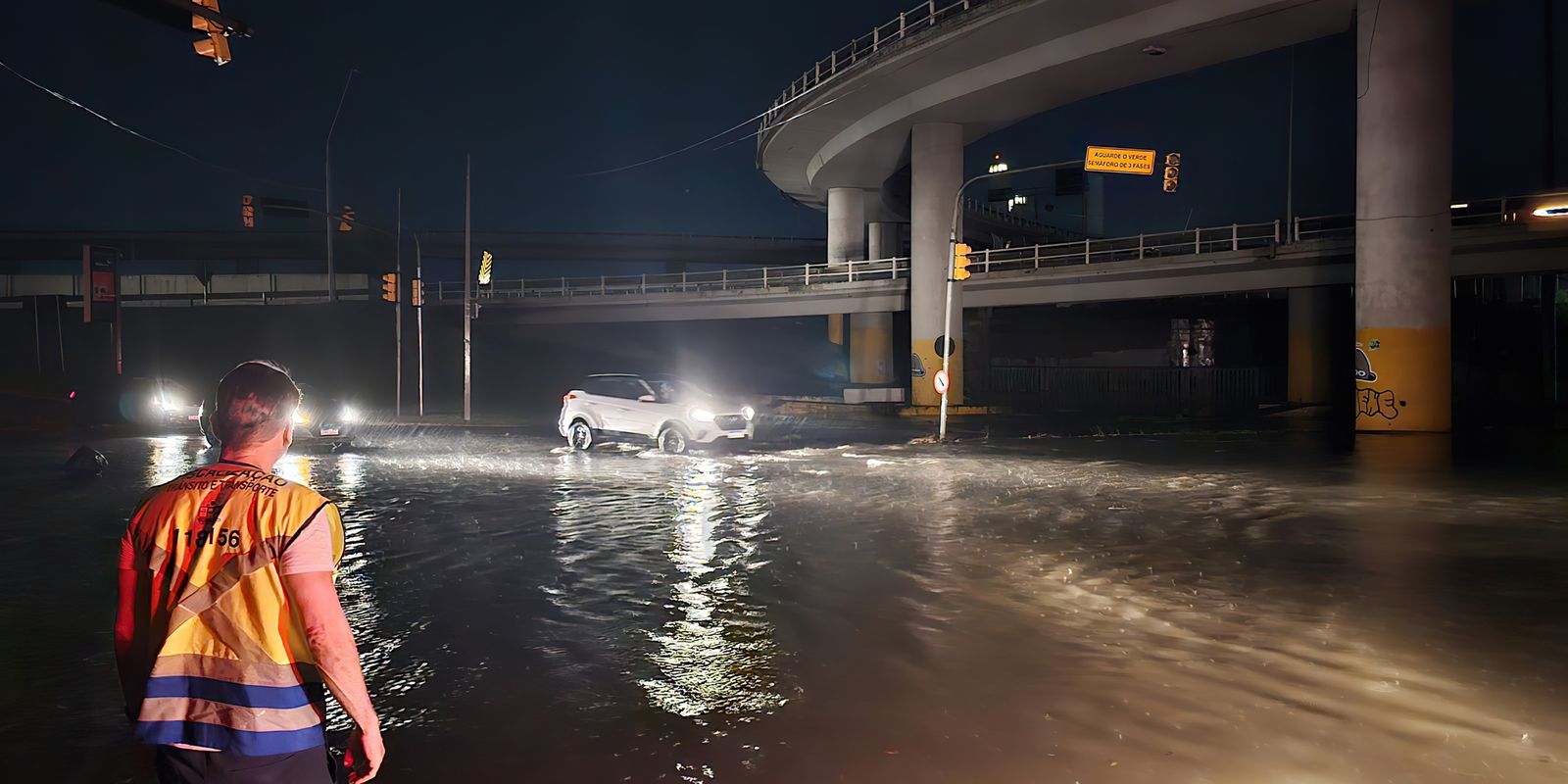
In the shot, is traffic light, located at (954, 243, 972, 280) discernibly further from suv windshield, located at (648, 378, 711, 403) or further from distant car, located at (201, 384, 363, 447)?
distant car, located at (201, 384, 363, 447)

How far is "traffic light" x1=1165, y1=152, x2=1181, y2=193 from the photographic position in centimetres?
2794

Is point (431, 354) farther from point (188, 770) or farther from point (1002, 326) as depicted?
point (188, 770)

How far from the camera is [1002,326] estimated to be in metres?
69.1

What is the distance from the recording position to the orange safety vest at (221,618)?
2854 millimetres

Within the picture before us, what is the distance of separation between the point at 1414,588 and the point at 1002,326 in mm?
61244

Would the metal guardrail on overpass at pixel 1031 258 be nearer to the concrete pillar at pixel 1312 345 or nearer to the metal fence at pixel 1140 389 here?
the concrete pillar at pixel 1312 345

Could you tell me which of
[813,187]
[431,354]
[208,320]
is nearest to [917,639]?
[813,187]

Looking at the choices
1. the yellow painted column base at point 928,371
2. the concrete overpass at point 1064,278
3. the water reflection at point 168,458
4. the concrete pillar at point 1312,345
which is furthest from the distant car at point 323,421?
the concrete pillar at point 1312,345

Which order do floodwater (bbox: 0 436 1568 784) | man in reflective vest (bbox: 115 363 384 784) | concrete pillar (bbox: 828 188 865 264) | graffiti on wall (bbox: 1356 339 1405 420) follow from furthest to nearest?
concrete pillar (bbox: 828 188 865 264) < graffiti on wall (bbox: 1356 339 1405 420) < floodwater (bbox: 0 436 1568 784) < man in reflective vest (bbox: 115 363 384 784)

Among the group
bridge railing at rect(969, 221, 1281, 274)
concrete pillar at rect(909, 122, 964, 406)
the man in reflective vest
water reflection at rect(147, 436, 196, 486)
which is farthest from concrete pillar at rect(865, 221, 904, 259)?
the man in reflective vest

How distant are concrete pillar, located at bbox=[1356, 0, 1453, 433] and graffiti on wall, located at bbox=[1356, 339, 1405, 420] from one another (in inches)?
1.0

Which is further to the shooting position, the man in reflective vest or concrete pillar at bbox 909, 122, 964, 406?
concrete pillar at bbox 909, 122, 964, 406

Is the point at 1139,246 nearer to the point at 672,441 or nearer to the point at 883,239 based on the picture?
the point at 672,441

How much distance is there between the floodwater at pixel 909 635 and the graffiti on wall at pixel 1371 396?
1315 centimetres
